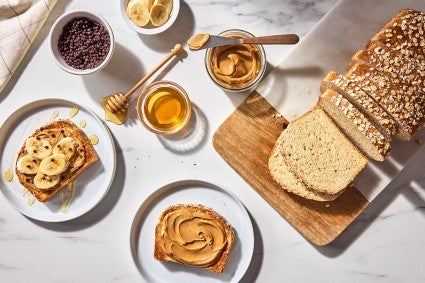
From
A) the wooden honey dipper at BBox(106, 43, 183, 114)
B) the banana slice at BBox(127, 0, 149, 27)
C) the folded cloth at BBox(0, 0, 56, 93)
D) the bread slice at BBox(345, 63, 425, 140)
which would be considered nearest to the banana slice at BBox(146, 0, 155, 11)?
the banana slice at BBox(127, 0, 149, 27)

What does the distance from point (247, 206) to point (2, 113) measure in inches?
61.0

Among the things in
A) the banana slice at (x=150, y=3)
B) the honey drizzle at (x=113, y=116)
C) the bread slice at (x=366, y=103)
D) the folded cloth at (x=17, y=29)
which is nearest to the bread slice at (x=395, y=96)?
the bread slice at (x=366, y=103)

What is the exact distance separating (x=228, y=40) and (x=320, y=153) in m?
0.81

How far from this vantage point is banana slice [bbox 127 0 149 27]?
133 inches

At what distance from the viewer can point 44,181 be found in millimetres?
3369

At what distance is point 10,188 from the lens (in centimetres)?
348

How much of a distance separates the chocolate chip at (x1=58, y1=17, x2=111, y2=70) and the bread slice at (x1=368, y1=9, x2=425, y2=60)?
153 centimetres

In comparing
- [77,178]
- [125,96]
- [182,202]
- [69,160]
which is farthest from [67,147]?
[182,202]

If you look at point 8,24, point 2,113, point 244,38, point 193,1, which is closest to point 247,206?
point 244,38

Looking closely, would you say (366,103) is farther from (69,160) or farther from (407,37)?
(69,160)

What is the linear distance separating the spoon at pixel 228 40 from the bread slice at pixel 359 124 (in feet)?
1.19

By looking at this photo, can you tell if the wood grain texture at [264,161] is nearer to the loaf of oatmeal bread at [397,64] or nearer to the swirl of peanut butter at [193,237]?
the swirl of peanut butter at [193,237]

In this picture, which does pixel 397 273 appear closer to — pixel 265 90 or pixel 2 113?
pixel 265 90

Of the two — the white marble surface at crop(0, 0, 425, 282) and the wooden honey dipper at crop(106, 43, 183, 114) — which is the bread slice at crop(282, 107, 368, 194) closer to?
the white marble surface at crop(0, 0, 425, 282)
